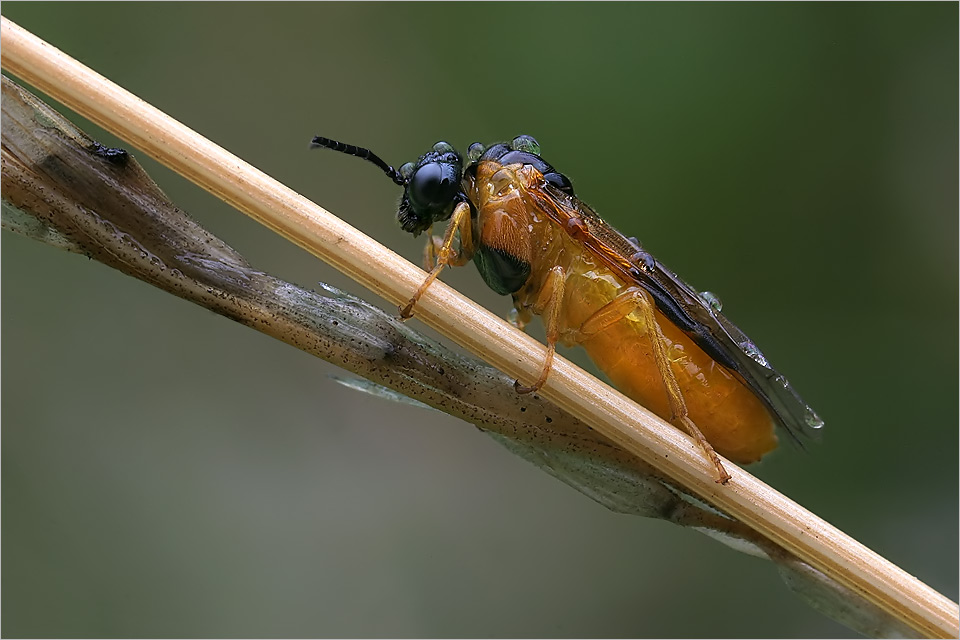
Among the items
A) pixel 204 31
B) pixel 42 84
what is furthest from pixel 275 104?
pixel 42 84

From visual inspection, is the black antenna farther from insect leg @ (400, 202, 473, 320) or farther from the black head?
insect leg @ (400, 202, 473, 320)

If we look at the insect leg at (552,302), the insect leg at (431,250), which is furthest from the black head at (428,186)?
the insect leg at (552,302)

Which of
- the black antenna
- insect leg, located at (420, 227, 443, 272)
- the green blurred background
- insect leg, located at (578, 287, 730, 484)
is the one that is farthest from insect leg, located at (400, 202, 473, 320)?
the green blurred background

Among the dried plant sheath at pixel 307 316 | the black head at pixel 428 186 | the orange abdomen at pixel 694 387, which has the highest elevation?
the black head at pixel 428 186

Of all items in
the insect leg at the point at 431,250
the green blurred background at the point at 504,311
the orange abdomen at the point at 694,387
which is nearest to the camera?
the orange abdomen at the point at 694,387

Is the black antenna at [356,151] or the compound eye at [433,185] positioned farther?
the compound eye at [433,185]

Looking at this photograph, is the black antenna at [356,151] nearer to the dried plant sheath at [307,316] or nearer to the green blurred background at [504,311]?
the dried plant sheath at [307,316]
